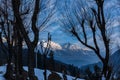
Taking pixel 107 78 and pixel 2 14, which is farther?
pixel 2 14

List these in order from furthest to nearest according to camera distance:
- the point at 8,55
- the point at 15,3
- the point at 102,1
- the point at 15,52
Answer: the point at 8,55 → the point at 15,52 → the point at 102,1 → the point at 15,3

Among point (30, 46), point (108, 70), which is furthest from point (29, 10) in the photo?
point (30, 46)

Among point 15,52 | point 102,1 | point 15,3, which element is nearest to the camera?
point 15,3

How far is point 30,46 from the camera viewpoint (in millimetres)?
16703

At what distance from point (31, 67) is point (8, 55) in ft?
42.4

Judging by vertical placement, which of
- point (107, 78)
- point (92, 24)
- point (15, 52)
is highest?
point (92, 24)

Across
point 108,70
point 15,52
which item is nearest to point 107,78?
point 108,70

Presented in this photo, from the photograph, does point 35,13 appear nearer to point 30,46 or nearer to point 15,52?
point 30,46

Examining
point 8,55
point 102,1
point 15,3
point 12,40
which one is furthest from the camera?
point 8,55

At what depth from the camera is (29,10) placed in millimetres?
24266

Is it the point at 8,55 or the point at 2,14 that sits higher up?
the point at 2,14

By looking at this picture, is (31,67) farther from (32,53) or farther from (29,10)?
(29,10)

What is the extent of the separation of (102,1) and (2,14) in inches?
286

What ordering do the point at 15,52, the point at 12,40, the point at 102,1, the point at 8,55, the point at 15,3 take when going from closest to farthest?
the point at 15,3, the point at 102,1, the point at 15,52, the point at 12,40, the point at 8,55
